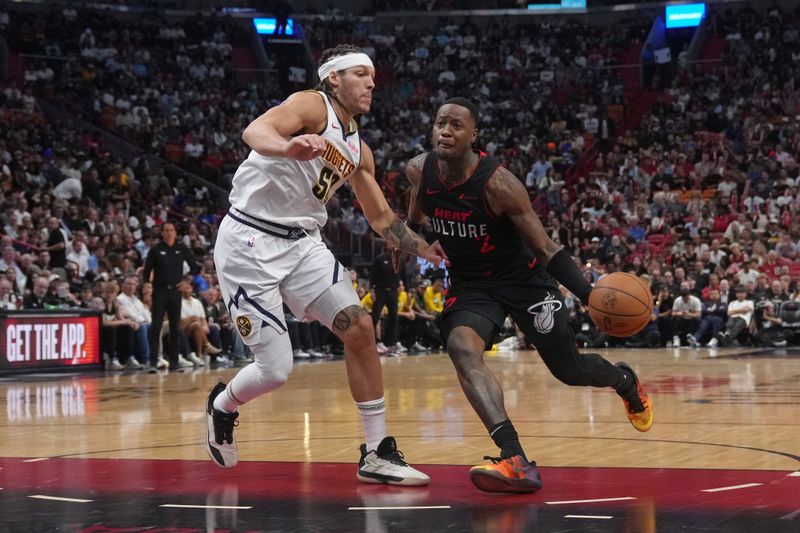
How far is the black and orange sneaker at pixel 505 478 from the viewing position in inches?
197

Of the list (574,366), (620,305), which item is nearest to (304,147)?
(620,305)

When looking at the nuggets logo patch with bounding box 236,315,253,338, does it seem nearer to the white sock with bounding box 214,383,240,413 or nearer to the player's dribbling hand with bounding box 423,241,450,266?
the white sock with bounding box 214,383,240,413

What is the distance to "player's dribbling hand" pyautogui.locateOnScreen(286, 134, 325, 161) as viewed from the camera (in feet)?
16.5

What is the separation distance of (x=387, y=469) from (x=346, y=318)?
746 millimetres

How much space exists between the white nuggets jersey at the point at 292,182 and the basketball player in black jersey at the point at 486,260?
0.50 m

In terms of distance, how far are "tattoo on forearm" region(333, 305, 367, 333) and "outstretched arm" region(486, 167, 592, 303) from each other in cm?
84

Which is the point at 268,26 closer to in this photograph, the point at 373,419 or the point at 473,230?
the point at 473,230

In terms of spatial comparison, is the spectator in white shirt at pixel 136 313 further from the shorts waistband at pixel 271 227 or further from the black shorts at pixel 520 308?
the black shorts at pixel 520 308

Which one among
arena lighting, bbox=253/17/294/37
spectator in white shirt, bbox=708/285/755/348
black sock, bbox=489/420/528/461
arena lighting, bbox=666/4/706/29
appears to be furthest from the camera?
arena lighting, bbox=253/17/294/37

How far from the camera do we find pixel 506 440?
5.29 m

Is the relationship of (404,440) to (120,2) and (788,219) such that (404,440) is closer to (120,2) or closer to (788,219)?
(788,219)

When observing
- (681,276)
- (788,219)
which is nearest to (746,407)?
(681,276)

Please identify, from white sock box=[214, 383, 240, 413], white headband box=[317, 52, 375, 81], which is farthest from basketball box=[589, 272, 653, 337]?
white sock box=[214, 383, 240, 413]

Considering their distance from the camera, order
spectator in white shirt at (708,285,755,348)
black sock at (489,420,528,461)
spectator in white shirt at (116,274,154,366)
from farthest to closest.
→ spectator in white shirt at (708,285,755,348), spectator in white shirt at (116,274,154,366), black sock at (489,420,528,461)
